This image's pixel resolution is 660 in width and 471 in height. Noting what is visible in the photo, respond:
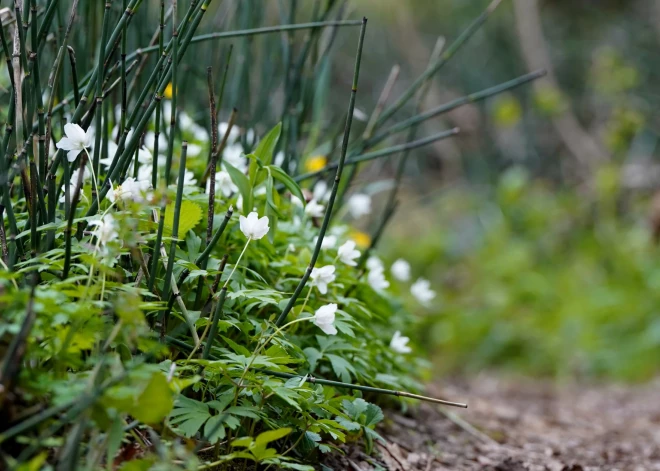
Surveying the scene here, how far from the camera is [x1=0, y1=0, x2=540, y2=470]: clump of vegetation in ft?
2.41

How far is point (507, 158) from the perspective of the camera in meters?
4.78

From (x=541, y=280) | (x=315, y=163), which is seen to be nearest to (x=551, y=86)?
(x=541, y=280)

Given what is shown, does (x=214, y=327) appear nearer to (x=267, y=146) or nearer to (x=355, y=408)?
(x=355, y=408)

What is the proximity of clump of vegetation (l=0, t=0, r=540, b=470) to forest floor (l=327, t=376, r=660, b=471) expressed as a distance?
0.41ft

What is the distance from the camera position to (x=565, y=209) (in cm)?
390

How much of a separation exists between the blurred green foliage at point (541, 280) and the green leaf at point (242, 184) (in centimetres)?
165

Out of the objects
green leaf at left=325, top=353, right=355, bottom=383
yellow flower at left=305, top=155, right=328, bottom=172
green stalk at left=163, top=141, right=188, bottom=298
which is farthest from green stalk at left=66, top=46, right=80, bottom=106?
yellow flower at left=305, top=155, right=328, bottom=172

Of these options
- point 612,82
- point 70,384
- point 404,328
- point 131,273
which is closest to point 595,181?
point 612,82

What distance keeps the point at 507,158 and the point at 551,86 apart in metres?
0.57

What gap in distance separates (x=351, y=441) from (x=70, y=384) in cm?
61

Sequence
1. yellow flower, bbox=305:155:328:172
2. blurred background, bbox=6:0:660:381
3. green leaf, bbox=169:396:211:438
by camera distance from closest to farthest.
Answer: green leaf, bbox=169:396:211:438 → yellow flower, bbox=305:155:328:172 → blurred background, bbox=6:0:660:381

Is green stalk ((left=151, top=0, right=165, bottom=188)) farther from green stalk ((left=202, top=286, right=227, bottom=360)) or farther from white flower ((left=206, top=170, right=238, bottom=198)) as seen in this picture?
green stalk ((left=202, top=286, right=227, bottom=360))

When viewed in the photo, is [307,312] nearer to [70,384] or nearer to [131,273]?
[131,273]

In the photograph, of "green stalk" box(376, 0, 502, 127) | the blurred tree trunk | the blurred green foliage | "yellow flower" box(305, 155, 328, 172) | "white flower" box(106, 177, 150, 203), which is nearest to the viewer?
"white flower" box(106, 177, 150, 203)
